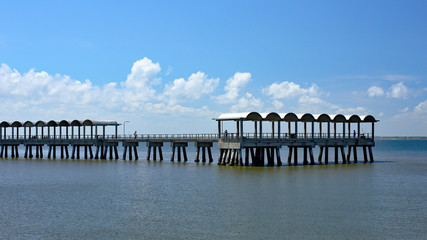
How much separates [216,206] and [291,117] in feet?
95.8

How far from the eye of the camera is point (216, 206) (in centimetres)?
2995

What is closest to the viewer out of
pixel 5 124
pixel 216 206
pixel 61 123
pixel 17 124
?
pixel 216 206

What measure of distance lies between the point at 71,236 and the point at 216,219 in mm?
7624

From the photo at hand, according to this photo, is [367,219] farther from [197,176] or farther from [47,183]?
[47,183]

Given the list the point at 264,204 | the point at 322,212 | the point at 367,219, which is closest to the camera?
the point at 367,219

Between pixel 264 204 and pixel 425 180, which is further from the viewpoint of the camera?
pixel 425 180

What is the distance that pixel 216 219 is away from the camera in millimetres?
26234

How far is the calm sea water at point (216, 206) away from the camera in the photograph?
77.5 ft

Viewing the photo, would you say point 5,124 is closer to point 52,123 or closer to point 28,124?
point 28,124

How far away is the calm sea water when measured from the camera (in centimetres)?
2362

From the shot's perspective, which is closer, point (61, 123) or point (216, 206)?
point (216, 206)

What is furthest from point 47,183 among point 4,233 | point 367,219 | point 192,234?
point 367,219

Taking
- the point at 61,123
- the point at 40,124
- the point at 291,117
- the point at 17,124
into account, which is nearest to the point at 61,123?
the point at 61,123

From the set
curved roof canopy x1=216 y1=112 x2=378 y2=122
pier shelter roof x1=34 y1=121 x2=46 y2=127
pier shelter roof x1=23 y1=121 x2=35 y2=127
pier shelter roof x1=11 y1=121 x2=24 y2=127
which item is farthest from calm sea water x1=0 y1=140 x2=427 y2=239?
pier shelter roof x1=11 y1=121 x2=24 y2=127
